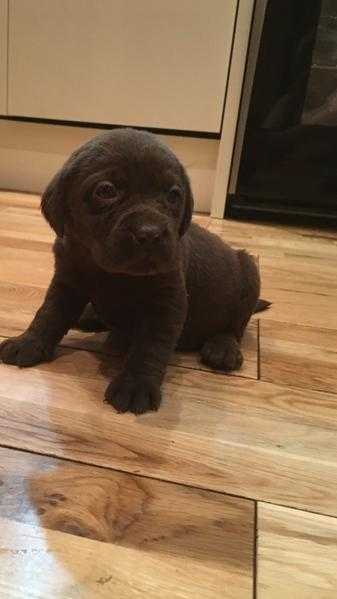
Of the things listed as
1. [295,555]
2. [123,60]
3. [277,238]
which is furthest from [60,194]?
[123,60]

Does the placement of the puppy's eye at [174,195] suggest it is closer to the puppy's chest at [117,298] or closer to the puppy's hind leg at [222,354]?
the puppy's chest at [117,298]

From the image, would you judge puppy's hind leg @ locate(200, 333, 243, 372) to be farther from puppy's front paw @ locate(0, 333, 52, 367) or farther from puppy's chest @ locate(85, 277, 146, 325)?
puppy's front paw @ locate(0, 333, 52, 367)

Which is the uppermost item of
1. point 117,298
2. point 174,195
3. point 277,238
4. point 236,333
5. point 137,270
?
point 174,195

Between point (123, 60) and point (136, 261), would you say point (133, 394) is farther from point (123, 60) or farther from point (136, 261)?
point (123, 60)

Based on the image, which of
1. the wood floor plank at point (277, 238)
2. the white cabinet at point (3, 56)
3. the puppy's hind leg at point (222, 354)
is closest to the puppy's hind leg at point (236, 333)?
the puppy's hind leg at point (222, 354)

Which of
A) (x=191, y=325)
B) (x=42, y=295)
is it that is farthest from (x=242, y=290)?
(x=42, y=295)

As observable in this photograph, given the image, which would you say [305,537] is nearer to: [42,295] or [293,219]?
[42,295]

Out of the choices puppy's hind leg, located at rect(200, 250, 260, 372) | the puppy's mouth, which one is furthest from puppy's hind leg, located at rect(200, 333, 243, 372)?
the puppy's mouth
